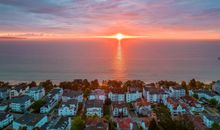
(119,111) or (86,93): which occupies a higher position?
(86,93)

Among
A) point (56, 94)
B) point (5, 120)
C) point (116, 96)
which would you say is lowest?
point (5, 120)

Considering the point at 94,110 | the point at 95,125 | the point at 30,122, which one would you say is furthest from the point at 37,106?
the point at 95,125

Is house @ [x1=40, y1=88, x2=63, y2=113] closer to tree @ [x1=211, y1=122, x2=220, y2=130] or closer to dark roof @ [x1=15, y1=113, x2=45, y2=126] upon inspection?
dark roof @ [x1=15, y1=113, x2=45, y2=126]

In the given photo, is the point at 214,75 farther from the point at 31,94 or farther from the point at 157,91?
the point at 31,94

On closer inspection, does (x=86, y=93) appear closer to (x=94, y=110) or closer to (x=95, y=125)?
(x=94, y=110)

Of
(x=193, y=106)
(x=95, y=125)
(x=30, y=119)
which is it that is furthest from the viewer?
(x=193, y=106)

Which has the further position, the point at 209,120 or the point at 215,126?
the point at 209,120

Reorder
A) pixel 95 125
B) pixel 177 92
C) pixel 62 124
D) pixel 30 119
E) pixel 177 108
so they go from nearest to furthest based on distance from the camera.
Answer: pixel 95 125
pixel 62 124
pixel 30 119
pixel 177 108
pixel 177 92

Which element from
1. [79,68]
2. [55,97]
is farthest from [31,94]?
[79,68]
